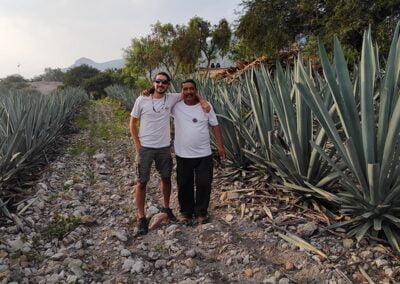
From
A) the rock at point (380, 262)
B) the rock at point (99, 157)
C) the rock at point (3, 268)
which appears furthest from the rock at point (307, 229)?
the rock at point (99, 157)

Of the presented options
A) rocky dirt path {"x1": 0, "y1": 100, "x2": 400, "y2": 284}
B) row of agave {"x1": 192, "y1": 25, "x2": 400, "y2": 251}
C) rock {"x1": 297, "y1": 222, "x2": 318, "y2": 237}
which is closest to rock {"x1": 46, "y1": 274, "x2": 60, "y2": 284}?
rocky dirt path {"x1": 0, "y1": 100, "x2": 400, "y2": 284}

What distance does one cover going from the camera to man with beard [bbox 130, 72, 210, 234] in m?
3.24

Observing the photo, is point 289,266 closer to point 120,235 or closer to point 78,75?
point 120,235

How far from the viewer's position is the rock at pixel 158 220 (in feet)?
11.0

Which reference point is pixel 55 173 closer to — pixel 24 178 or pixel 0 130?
pixel 24 178

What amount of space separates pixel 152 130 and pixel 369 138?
5.40ft

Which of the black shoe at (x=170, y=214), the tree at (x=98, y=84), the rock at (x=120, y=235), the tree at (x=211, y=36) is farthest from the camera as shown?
the tree at (x=98, y=84)

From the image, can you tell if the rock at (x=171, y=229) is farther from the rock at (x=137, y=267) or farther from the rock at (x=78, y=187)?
the rock at (x=78, y=187)

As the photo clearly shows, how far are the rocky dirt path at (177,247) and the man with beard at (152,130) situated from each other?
372 mm

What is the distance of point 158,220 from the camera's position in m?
3.37

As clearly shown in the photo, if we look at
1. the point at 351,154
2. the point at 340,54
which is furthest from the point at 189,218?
the point at 340,54

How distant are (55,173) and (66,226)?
84.1 inches

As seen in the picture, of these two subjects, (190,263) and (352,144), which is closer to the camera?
(352,144)

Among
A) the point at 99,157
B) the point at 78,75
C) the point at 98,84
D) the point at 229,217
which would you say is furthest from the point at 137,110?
the point at 78,75
